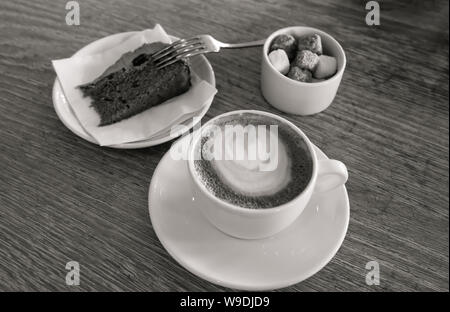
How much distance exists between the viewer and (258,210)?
1.94ft

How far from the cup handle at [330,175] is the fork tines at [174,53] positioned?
0.39m

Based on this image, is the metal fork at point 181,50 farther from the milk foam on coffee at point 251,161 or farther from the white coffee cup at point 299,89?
the milk foam on coffee at point 251,161

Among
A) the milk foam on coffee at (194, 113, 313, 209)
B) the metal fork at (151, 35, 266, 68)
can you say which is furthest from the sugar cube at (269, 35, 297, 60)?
the milk foam on coffee at (194, 113, 313, 209)

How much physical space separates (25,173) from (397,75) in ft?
2.61

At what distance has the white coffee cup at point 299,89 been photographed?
85 cm

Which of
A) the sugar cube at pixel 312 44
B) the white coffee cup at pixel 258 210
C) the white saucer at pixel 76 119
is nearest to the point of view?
the white coffee cup at pixel 258 210

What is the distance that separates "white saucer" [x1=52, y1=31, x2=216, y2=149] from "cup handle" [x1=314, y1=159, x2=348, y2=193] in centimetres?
27

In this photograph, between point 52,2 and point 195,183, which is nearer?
point 195,183

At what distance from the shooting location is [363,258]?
694 millimetres

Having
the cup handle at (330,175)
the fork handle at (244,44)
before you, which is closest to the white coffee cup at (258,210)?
the cup handle at (330,175)

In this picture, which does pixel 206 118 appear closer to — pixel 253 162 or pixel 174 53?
pixel 174 53

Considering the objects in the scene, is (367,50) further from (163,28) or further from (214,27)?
(163,28)

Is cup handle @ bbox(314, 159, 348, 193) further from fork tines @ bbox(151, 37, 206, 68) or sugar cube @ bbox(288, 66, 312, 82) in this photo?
fork tines @ bbox(151, 37, 206, 68)

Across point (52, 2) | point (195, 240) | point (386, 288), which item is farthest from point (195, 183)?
point (52, 2)
